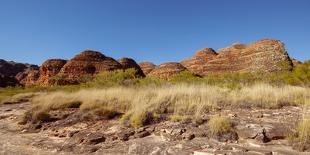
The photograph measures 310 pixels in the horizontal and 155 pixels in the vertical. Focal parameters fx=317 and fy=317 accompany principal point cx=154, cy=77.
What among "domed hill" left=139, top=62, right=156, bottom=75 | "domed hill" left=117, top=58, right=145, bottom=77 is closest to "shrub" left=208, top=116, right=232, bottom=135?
"domed hill" left=117, top=58, right=145, bottom=77

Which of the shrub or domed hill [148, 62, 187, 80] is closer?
the shrub

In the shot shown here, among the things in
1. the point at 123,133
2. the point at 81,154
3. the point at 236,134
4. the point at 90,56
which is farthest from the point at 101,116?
the point at 90,56

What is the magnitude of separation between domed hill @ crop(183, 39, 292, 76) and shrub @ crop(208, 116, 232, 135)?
1518 inches

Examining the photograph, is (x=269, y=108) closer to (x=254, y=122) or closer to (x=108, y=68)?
(x=254, y=122)

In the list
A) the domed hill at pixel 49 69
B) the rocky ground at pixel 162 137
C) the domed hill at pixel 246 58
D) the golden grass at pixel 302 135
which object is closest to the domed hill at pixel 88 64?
the domed hill at pixel 49 69

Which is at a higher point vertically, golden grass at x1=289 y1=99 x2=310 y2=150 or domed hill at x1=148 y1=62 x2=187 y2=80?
domed hill at x1=148 y1=62 x2=187 y2=80

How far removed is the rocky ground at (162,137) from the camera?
6.11 m

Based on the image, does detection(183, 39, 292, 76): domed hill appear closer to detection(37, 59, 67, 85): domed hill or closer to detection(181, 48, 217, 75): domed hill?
detection(181, 48, 217, 75): domed hill

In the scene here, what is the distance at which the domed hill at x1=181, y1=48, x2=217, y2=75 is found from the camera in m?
65.6

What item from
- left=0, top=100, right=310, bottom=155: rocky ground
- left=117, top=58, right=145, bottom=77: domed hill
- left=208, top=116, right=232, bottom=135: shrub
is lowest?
left=0, top=100, right=310, bottom=155: rocky ground

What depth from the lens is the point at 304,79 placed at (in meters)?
15.6

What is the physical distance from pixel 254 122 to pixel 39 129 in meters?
5.93

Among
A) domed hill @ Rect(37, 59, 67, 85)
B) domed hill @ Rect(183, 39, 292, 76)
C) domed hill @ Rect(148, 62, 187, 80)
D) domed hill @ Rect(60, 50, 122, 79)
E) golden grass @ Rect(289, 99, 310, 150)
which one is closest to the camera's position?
golden grass @ Rect(289, 99, 310, 150)

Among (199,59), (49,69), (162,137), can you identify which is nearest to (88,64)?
(49,69)
